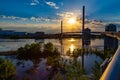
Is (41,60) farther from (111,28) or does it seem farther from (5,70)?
(111,28)

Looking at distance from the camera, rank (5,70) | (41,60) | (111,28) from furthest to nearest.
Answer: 1. (111,28)
2. (41,60)
3. (5,70)

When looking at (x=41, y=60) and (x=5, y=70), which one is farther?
(x=41, y=60)

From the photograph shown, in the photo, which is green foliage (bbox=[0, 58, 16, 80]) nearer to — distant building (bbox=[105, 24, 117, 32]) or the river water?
the river water

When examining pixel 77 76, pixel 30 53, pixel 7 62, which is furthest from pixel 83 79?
pixel 30 53

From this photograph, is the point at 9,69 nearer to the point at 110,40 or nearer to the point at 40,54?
the point at 40,54

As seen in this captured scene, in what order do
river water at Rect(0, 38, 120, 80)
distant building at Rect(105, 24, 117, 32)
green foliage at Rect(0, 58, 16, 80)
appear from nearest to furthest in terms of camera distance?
green foliage at Rect(0, 58, 16, 80)
river water at Rect(0, 38, 120, 80)
distant building at Rect(105, 24, 117, 32)

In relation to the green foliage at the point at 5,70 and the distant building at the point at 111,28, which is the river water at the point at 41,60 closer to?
the green foliage at the point at 5,70

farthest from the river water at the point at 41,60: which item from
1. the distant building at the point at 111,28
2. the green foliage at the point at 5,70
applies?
the distant building at the point at 111,28

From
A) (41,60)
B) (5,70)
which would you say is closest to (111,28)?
(41,60)

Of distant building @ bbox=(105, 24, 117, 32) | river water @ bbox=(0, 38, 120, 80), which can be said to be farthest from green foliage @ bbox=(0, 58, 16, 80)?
distant building @ bbox=(105, 24, 117, 32)

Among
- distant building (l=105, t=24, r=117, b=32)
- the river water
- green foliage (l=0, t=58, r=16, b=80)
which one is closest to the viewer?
green foliage (l=0, t=58, r=16, b=80)

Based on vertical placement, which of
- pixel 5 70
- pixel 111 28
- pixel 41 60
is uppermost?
pixel 111 28

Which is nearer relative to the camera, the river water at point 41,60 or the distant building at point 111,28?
the river water at point 41,60

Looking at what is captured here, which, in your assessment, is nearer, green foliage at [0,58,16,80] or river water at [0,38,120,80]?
green foliage at [0,58,16,80]
